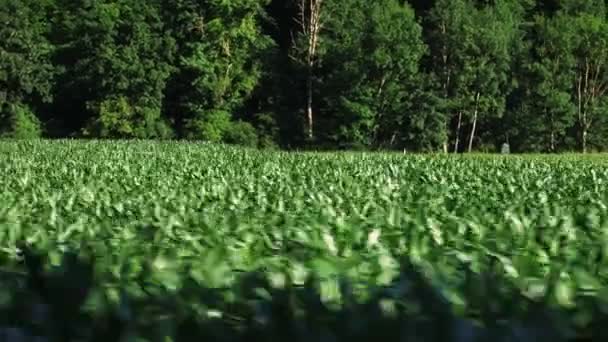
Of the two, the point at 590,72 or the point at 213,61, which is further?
the point at 590,72

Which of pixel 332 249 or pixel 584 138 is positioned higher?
pixel 332 249

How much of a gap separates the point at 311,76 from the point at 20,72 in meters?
21.2

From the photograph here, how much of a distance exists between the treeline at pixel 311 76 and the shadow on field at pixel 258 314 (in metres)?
55.4

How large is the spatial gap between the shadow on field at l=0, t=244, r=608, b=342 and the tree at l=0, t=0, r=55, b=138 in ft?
188

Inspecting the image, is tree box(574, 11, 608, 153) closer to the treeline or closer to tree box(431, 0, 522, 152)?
the treeline

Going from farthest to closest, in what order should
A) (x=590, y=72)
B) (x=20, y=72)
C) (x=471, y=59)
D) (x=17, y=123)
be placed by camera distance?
1. (x=590, y=72)
2. (x=471, y=59)
3. (x=20, y=72)
4. (x=17, y=123)

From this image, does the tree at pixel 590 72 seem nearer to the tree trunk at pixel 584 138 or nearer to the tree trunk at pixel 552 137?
the tree trunk at pixel 584 138

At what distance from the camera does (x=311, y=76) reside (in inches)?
2544

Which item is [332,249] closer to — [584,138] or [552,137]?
[552,137]

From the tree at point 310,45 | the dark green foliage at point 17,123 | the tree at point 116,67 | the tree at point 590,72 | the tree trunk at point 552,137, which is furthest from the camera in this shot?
the tree at point 590,72

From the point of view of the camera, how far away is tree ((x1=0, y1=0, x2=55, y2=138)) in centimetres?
6003

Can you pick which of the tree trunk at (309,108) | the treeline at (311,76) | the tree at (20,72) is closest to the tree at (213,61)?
the treeline at (311,76)

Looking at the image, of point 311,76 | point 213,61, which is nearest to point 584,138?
point 311,76

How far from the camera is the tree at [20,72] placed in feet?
197
